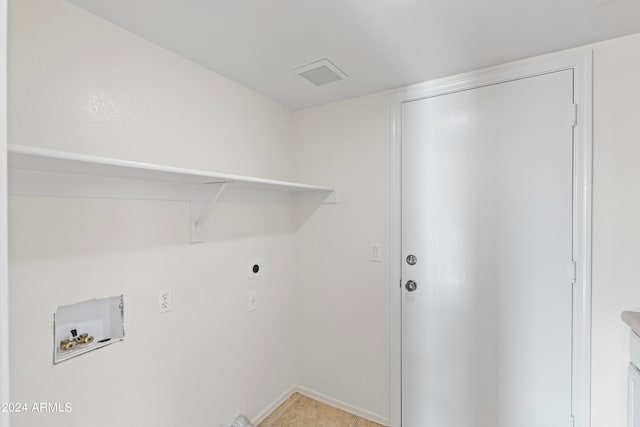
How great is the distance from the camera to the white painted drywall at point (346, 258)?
1.91 m

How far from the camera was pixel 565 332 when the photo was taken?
1.43m

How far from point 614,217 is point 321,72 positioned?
160cm

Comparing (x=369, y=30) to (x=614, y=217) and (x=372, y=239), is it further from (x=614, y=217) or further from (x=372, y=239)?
(x=614, y=217)

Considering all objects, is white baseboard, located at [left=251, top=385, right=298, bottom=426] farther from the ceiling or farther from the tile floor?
the ceiling

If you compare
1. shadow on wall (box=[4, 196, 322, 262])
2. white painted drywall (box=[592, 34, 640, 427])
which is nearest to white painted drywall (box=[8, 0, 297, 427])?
shadow on wall (box=[4, 196, 322, 262])

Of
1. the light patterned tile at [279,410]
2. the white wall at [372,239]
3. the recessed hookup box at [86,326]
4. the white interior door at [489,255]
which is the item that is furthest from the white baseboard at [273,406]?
the recessed hookup box at [86,326]

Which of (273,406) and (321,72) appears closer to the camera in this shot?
(321,72)

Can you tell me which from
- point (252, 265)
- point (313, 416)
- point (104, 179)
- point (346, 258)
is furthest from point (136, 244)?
point (313, 416)

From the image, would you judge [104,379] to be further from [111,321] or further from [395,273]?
[395,273]

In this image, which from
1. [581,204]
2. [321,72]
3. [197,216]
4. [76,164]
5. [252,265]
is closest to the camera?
[76,164]

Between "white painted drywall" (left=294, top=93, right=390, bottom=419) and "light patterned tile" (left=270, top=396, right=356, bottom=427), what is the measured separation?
94mm

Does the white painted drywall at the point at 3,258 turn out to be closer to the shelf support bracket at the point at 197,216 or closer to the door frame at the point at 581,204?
the shelf support bracket at the point at 197,216

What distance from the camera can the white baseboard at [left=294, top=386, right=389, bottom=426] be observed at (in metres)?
1.91

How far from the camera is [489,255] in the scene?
1592 mm
